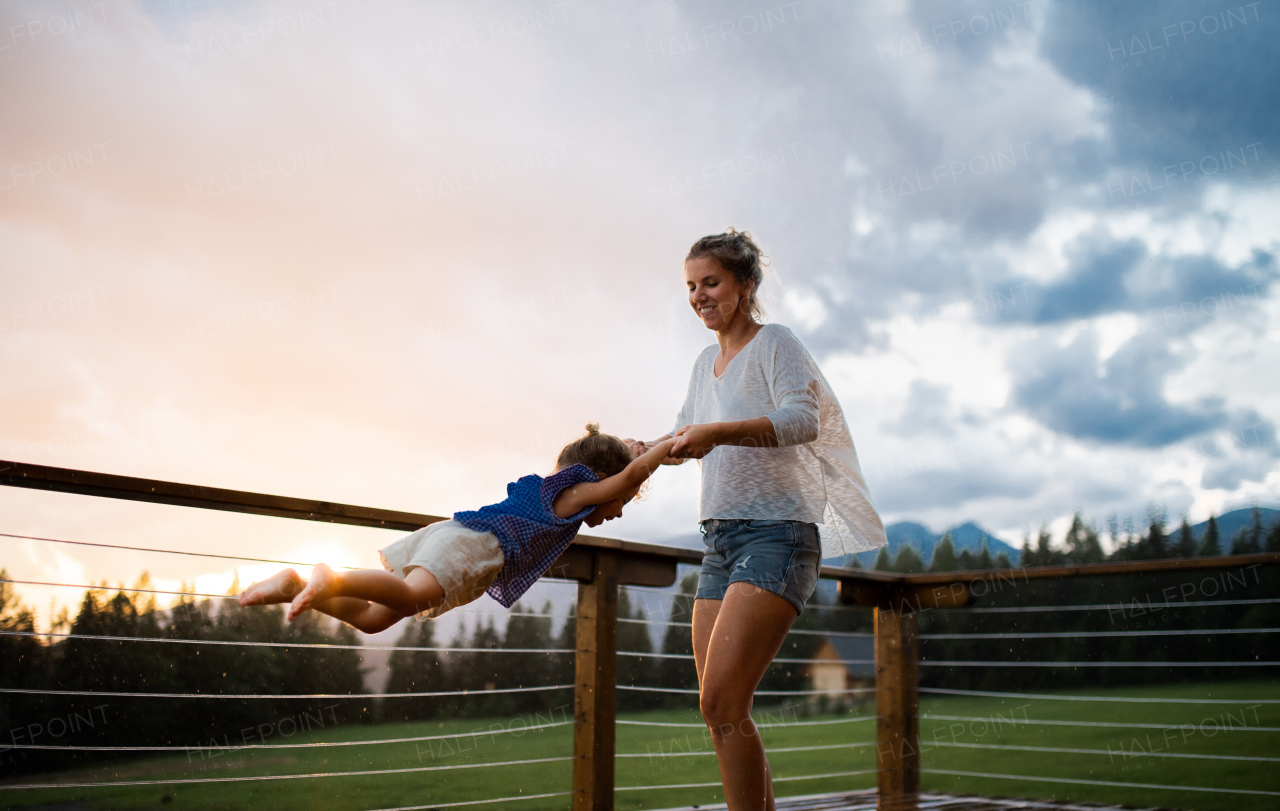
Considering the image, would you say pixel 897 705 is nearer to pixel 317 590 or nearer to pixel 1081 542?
pixel 317 590

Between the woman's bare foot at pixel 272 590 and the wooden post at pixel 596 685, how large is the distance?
1.13 meters

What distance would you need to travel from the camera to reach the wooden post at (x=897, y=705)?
11.0 ft

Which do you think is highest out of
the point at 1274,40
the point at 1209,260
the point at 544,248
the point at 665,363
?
the point at 1274,40

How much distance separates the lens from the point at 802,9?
4.89 m

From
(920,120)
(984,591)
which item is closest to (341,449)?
(984,591)

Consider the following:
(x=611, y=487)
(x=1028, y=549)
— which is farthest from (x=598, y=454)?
(x=1028, y=549)

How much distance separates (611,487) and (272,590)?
712mm

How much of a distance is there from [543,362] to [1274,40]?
10.7 meters

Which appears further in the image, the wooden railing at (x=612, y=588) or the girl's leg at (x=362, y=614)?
the wooden railing at (x=612, y=588)

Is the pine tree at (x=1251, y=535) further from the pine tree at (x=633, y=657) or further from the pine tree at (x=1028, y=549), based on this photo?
the pine tree at (x=633, y=657)

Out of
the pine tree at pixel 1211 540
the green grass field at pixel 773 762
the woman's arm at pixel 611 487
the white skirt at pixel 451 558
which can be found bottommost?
the green grass field at pixel 773 762

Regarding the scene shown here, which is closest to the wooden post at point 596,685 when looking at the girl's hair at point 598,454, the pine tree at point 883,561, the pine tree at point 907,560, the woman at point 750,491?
A: the girl's hair at point 598,454

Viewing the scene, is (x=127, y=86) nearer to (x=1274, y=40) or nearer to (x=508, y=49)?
(x=508, y=49)

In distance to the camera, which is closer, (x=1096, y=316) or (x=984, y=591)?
(x=984, y=591)
